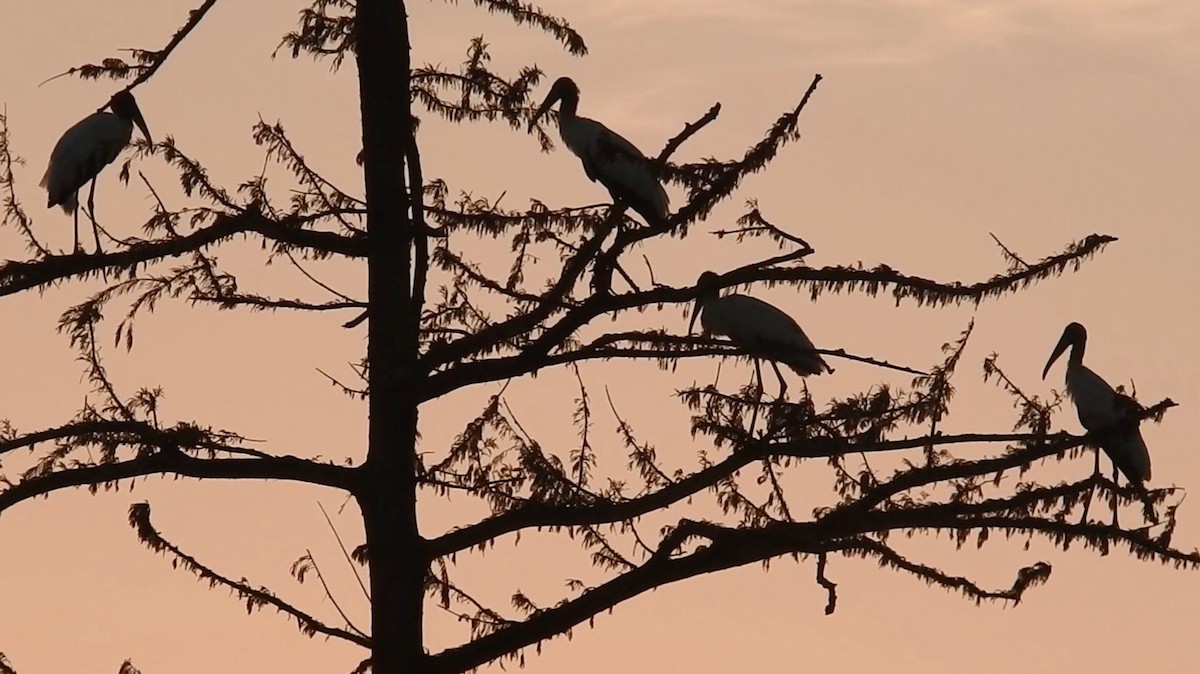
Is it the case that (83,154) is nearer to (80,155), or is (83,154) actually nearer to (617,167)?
(80,155)

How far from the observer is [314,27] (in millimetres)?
9180

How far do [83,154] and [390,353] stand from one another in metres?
5.49

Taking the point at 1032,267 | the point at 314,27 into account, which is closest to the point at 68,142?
the point at 314,27

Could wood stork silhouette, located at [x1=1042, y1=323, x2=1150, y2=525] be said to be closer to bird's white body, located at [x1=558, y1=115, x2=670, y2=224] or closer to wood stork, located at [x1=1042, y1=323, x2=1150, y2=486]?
wood stork, located at [x1=1042, y1=323, x2=1150, y2=486]

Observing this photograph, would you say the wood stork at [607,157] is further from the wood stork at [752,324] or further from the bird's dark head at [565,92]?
the wood stork at [752,324]

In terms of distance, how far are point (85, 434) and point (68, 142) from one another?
234 inches

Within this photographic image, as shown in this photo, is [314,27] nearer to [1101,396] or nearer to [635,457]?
[635,457]

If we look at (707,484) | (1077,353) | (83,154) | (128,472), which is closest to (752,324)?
(1077,353)

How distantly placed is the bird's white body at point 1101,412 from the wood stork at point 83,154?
7148 millimetres

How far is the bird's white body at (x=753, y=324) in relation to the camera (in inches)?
501

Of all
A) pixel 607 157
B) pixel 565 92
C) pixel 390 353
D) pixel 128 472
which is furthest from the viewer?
pixel 565 92

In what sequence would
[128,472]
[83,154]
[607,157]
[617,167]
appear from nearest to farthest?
[128,472] < [607,157] < [617,167] < [83,154]

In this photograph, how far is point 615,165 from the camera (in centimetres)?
1123

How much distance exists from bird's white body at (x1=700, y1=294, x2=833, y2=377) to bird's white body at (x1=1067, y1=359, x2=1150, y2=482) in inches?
91.0
